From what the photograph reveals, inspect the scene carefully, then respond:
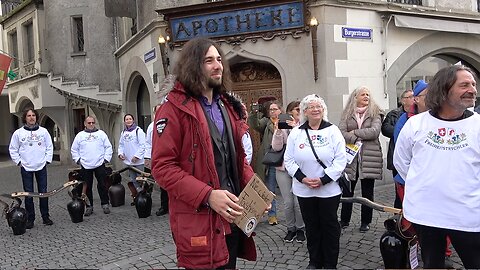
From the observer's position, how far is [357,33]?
9633mm

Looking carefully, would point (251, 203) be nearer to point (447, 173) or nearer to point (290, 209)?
point (447, 173)

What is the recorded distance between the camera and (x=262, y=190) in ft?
8.90

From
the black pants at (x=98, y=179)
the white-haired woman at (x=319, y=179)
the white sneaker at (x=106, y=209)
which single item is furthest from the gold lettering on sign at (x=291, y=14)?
the white sneaker at (x=106, y=209)

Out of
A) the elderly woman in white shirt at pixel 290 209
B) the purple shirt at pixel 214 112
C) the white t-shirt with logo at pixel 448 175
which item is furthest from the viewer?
the elderly woman in white shirt at pixel 290 209

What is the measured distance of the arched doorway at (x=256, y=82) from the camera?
1031 cm

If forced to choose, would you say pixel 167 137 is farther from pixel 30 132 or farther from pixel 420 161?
pixel 30 132

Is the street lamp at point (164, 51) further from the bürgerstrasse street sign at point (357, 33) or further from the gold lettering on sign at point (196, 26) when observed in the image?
the bürgerstrasse street sign at point (357, 33)

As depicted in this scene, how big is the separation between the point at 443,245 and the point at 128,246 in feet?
14.1

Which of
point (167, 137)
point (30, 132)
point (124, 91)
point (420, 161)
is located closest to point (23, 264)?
point (30, 132)

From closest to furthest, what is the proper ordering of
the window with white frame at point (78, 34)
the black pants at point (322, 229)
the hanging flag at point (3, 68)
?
the black pants at point (322, 229)
the hanging flag at point (3, 68)
the window with white frame at point (78, 34)

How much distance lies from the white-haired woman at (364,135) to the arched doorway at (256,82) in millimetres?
4170

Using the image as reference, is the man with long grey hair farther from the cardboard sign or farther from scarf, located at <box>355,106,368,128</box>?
scarf, located at <box>355,106,368,128</box>

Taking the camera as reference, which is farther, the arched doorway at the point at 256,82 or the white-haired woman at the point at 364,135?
the arched doorway at the point at 256,82

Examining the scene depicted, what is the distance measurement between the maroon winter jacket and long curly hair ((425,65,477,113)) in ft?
5.14
